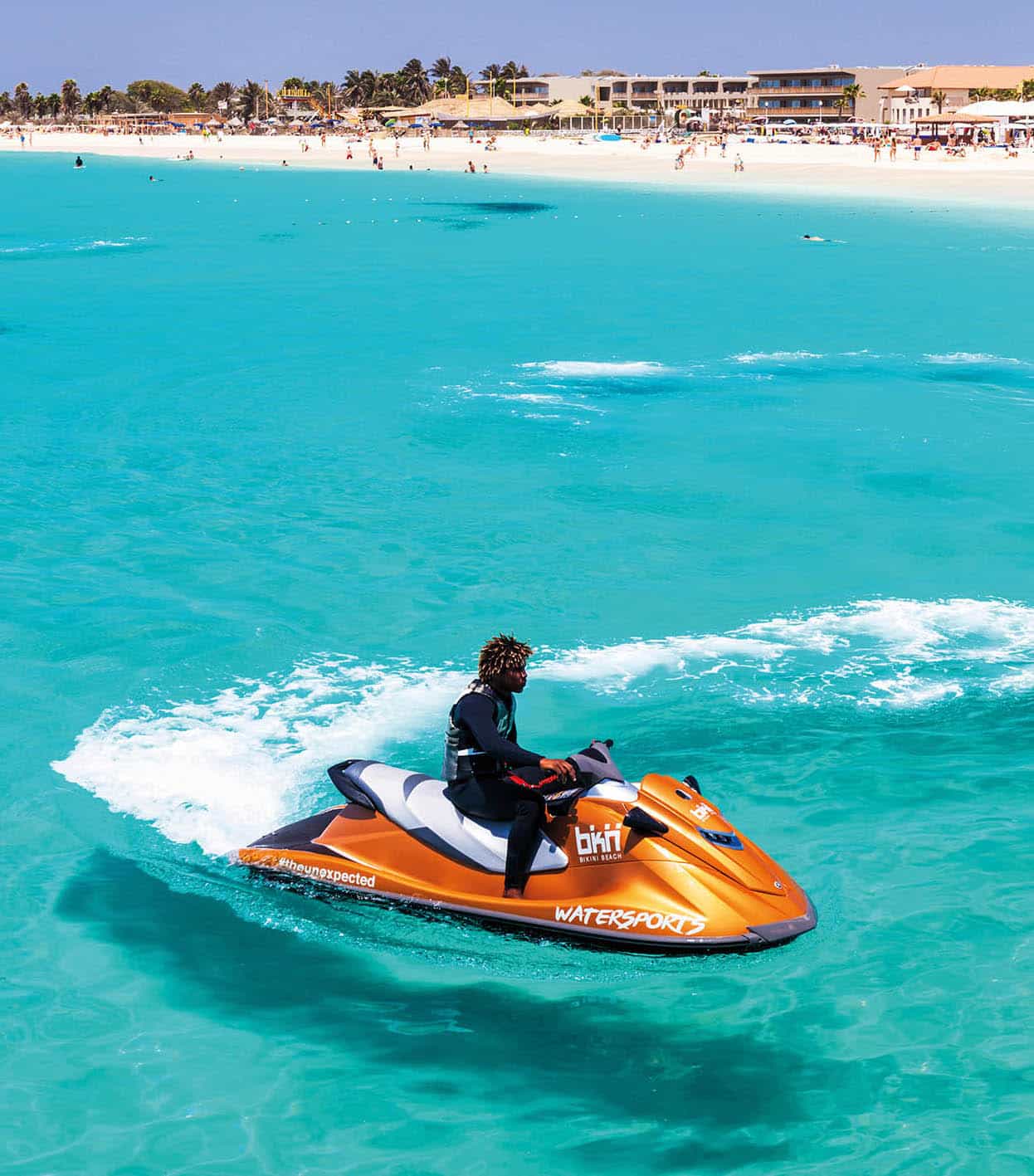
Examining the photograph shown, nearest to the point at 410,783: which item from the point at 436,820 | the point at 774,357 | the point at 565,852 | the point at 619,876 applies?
the point at 436,820

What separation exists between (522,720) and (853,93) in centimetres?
16286

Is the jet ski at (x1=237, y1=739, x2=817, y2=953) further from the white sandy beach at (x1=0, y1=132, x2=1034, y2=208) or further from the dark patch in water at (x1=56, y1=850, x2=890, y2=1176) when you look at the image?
the white sandy beach at (x1=0, y1=132, x2=1034, y2=208)

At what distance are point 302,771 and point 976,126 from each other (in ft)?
403

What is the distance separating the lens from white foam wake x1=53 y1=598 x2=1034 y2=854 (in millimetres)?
11289

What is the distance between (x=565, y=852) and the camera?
27.7ft

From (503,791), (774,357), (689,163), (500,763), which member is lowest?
(503,791)

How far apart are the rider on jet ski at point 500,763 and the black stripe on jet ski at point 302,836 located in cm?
113

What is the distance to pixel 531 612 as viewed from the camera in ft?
52.0

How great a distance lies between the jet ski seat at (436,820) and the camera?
8.53m

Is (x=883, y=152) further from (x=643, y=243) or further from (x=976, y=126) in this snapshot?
(x=643, y=243)

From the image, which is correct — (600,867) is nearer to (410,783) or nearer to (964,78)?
(410,783)

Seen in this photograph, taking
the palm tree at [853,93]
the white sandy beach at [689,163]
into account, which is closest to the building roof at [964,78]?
the palm tree at [853,93]

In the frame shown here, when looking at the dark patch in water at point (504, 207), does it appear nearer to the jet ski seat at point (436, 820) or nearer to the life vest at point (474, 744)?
the jet ski seat at point (436, 820)

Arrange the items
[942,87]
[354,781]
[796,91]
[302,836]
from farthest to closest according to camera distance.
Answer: [796,91]
[942,87]
[302,836]
[354,781]
